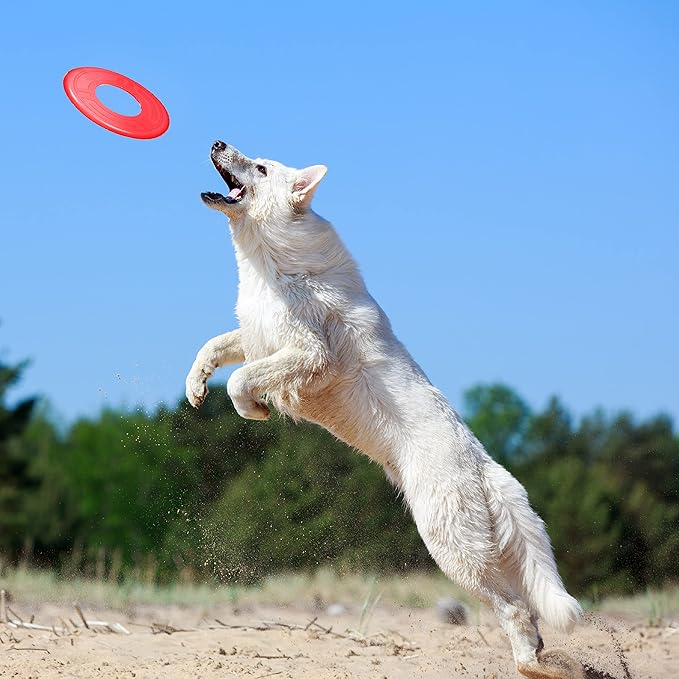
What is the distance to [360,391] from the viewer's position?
24.5 feet

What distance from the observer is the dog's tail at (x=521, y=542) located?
23.8 ft

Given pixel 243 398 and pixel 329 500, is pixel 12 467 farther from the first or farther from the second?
pixel 243 398

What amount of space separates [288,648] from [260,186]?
13.9 feet

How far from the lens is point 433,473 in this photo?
23.6ft

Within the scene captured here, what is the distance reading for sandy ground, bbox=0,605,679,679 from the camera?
8.17 metres

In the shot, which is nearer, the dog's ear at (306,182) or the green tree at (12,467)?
the dog's ear at (306,182)

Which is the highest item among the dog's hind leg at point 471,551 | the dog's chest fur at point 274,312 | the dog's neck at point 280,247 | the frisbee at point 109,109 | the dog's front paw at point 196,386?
the frisbee at point 109,109

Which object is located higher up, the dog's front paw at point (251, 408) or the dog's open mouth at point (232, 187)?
the dog's open mouth at point (232, 187)

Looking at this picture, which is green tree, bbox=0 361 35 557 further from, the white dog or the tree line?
the white dog

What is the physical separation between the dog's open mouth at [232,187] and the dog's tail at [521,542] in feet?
8.96

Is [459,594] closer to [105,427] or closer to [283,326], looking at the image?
[283,326]

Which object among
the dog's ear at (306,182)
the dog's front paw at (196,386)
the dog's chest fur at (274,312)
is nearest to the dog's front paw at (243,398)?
the dog's chest fur at (274,312)

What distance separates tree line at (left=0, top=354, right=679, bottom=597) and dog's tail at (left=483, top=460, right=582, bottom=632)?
7118 millimetres

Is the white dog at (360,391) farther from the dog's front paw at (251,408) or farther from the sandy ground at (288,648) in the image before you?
the sandy ground at (288,648)
